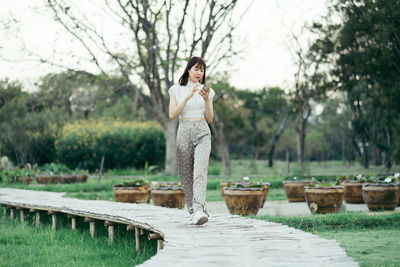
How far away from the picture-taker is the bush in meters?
26.6

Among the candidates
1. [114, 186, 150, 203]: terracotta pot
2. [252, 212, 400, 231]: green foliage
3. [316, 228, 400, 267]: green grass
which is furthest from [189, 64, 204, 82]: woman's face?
[114, 186, 150, 203]: terracotta pot

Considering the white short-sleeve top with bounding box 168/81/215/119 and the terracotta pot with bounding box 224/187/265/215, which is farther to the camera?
the terracotta pot with bounding box 224/187/265/215

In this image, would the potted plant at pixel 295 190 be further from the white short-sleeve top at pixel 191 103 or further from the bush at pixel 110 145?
the bush at pixel 110 145

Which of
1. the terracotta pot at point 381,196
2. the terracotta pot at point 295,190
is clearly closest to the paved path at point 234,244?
the terracotta pot at point 381,196

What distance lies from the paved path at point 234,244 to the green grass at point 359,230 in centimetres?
143

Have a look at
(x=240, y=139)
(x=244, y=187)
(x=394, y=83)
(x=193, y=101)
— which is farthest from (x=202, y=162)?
(x=240, y=139)

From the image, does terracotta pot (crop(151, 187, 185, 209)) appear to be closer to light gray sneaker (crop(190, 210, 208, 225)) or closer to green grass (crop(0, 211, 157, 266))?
green grass (crop(0, 211, 157, 266))

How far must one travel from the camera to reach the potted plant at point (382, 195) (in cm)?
1052

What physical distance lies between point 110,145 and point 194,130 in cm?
2169

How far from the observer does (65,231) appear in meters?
8.80

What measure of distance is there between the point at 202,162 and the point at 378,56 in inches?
803

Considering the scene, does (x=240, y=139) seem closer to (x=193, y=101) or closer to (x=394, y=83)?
(x=394, y=83)

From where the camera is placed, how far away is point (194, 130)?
581cm

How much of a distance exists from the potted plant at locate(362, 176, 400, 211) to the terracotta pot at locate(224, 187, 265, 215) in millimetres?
2702
